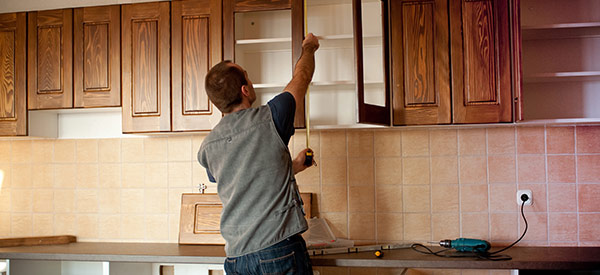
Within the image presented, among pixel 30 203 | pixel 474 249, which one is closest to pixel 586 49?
pixel 474 249

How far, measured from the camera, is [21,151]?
330cm

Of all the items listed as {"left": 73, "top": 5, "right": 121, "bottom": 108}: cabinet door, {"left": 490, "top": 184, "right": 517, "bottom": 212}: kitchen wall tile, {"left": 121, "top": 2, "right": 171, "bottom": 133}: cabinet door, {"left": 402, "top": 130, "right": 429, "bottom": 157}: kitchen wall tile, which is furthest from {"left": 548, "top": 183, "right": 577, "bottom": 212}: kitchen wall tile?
{"left": 73, "top": 5, "right": 121, "bottom": 108}: cabinet door

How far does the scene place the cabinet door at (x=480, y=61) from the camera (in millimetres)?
2557

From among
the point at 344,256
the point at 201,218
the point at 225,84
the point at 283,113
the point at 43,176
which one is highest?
the point at 225,84

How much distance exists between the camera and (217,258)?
2.50m

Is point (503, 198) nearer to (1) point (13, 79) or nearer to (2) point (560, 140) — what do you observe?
(2) point (560, 140)

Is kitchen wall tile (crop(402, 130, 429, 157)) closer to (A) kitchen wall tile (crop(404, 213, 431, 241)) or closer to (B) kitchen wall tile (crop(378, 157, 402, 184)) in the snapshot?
(B) kitchen wall tile (crop(378, 157, 402, 184))

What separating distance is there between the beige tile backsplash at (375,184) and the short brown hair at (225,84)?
3.18 ft

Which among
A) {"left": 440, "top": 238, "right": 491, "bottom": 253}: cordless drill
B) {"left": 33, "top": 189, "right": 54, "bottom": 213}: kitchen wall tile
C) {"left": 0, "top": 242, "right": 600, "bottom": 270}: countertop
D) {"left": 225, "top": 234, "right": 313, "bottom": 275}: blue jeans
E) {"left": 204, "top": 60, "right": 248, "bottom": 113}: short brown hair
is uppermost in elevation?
{"left": 204, "top": 60, "right": 248, "bottom": 113}: short brown hair

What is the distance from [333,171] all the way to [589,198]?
1.31 meters

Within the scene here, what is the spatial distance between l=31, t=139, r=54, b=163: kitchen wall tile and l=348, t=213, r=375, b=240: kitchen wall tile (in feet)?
6.02

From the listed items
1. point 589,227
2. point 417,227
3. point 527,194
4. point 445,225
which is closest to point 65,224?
point 417,227

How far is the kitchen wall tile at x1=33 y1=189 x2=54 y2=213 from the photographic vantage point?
325 centimetres

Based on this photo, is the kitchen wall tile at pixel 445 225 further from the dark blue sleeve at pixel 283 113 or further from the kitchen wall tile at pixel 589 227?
the dark blue sleeve at pixel 283 113
